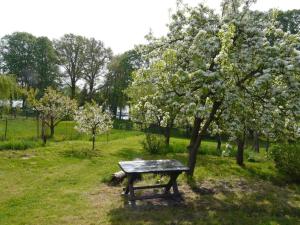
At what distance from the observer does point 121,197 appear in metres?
10.4

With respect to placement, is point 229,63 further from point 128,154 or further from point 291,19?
point 291,19

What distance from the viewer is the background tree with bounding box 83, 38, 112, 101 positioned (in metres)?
56.8

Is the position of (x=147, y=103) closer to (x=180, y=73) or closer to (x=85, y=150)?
(x=180, y=73)

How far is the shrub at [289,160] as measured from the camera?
43.8ft

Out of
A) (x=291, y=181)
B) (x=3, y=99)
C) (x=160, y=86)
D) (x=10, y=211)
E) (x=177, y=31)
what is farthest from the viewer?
(x=3, y=99)

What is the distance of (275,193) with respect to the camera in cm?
1134

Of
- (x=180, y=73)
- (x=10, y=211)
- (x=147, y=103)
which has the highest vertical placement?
(x=180, y=73)

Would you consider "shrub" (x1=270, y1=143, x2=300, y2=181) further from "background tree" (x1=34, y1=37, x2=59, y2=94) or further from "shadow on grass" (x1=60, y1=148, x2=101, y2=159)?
"background tree" (x1=34, y1=37, x2=59, y2=94)

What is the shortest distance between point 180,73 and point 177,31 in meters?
3.13

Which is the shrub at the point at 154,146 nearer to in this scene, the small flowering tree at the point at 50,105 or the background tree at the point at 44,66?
the small flowering tree at the point at 50,105

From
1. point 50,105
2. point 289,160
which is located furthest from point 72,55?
point 289,160

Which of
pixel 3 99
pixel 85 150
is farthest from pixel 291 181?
pixel 3 99

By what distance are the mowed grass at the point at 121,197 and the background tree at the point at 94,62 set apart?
41.1 meters

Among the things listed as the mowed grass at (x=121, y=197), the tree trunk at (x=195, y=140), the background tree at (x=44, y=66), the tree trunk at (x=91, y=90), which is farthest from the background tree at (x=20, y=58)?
the tree trunk at (x=195, y=140)
